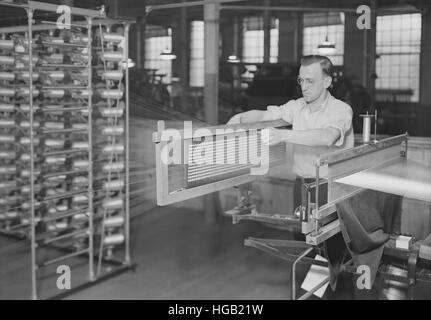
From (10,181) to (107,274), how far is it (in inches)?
32.0

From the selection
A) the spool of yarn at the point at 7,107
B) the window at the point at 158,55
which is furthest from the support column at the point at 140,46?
the spool of yarn at the point at 7,107

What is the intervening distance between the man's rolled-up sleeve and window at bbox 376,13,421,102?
1.13ft

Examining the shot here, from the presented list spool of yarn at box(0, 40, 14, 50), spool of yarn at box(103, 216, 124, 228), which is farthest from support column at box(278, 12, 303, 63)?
spool of yarn at box(0, 40, 14, 50)

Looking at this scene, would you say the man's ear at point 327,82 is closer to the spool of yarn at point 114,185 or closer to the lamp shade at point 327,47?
the lamp shade at point 327,47

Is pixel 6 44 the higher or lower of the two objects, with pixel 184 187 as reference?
higher

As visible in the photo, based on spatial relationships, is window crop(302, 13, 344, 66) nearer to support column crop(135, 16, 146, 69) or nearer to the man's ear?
the man's ear

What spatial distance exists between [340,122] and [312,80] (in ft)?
0.41

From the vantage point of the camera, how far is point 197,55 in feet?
7.08

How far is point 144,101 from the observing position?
2.49m

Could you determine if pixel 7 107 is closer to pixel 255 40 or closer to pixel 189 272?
pixel 189 272

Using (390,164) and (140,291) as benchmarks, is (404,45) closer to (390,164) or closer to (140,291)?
(390,164)

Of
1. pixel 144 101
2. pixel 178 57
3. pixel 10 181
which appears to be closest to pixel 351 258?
pixel 178 57

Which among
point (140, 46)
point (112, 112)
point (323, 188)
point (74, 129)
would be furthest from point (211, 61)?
point (323, 188)

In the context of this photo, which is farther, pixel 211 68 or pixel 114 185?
pixel 114 185
